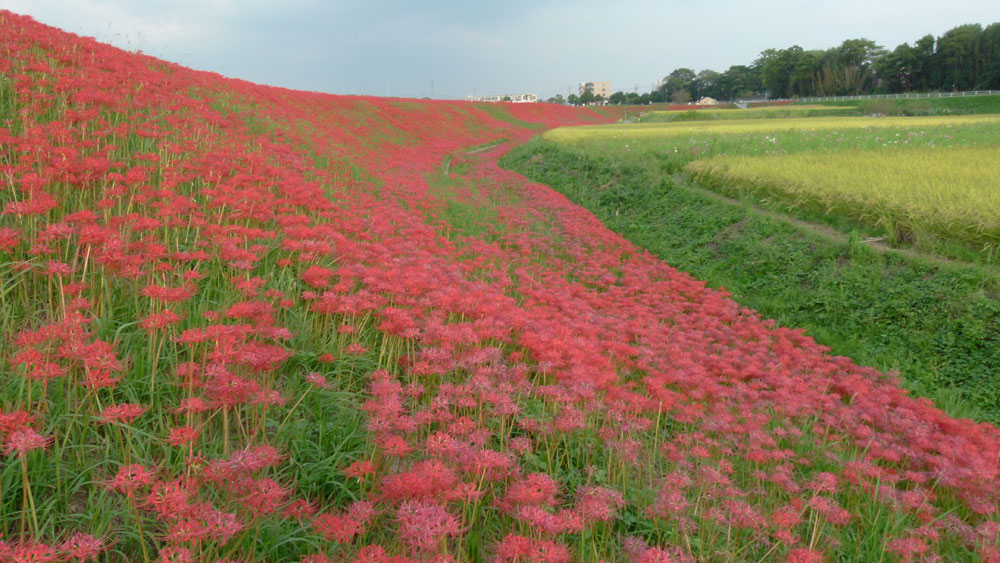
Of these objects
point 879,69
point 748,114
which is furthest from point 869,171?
point 879,69

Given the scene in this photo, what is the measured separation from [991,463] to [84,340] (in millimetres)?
5854

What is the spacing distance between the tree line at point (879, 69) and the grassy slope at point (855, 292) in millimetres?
70688

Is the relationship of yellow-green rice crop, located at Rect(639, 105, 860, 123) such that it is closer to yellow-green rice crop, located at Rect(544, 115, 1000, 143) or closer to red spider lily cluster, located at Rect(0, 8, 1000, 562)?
yellow-green rice crop, located at Rect(544, 115, 1000, 143)

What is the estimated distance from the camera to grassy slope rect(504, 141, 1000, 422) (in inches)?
236

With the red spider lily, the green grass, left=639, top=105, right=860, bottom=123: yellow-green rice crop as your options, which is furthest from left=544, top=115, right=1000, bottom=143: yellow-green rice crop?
the green grass

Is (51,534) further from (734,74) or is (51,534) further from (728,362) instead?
(734,74)

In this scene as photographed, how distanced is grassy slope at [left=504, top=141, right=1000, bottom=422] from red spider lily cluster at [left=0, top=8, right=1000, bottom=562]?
980mm

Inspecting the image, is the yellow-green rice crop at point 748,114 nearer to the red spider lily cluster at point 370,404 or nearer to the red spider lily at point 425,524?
the red spider lily cluster at point 370,404

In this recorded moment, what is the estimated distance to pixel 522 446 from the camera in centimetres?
299

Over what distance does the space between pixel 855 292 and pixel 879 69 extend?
8328 cm

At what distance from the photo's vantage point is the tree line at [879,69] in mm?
59906

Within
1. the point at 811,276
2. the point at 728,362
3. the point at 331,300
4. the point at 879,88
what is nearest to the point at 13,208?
the point at 331,300

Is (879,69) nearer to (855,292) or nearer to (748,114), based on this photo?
(748,114)

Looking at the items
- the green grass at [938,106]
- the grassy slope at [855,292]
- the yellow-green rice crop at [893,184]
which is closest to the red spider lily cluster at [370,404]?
the grassy slope at [855,292]
